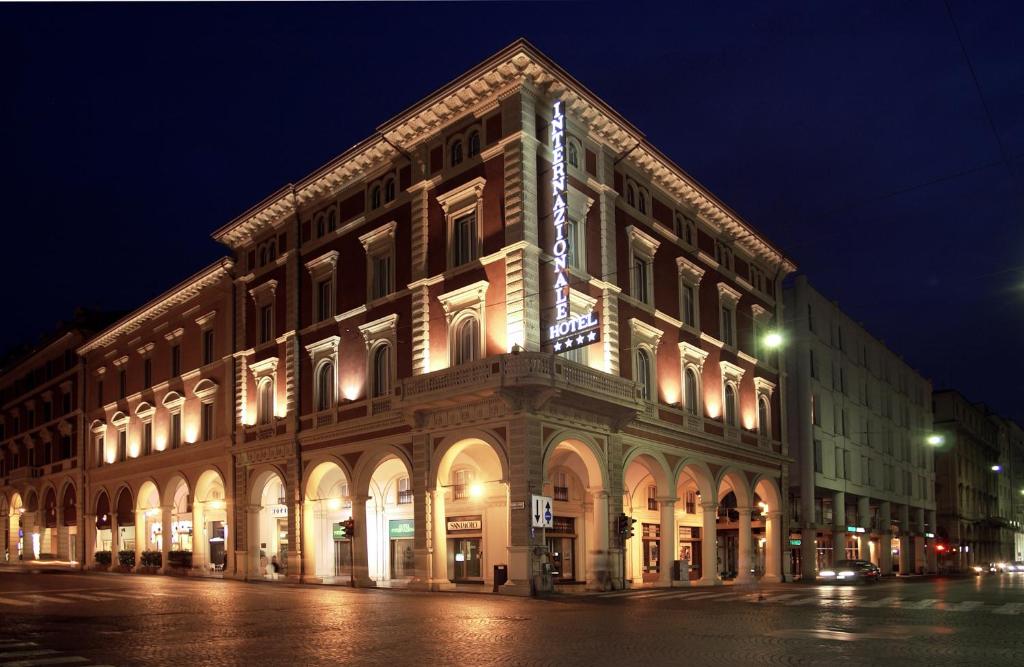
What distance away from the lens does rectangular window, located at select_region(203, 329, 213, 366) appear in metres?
46.2

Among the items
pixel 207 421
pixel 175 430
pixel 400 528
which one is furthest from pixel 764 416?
pixel 175 430

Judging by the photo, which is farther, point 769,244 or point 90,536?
point 90,536

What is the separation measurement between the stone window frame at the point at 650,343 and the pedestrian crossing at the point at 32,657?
2366 cm

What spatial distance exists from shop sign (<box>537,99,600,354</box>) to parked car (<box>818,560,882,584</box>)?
2366 centimetres

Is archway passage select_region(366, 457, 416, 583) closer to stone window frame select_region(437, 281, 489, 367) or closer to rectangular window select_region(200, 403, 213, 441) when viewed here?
stone window frame select_region(437, 281, 489, 367)

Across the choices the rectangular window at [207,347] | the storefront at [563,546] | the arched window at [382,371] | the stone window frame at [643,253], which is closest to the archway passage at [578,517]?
the storefront at [563,546]

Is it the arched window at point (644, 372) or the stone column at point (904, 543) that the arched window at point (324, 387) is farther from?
the stone column at point (904, 543)

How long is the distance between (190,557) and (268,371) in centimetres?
1141

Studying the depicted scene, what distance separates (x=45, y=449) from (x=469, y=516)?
138ft

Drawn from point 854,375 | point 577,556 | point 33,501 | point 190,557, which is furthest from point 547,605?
point 33,501

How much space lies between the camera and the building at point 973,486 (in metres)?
82.1

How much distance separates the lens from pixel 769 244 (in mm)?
47656

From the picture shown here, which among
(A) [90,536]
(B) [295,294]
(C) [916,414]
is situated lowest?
(A) [90,536]

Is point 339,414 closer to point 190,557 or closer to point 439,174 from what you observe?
point 439,174
